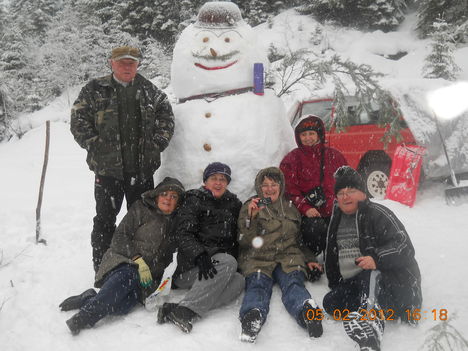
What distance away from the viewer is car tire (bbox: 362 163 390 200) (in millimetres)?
5516

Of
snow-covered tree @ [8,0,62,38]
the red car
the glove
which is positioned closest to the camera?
the glove

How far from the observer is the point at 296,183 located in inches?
131

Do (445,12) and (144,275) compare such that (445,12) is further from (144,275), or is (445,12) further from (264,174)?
(144,275)

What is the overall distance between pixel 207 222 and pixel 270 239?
1.69 feet

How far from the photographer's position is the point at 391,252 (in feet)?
7.72

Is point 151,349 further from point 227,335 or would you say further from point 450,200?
point 450,200

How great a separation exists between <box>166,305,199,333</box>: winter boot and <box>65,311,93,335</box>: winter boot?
0.52 m

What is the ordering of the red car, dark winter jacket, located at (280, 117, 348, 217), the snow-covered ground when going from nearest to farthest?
the snow-covered ground
dark winter jacket, located at (280, 117, 348, 217)
the red car

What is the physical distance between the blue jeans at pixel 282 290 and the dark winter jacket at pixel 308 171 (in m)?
0.71

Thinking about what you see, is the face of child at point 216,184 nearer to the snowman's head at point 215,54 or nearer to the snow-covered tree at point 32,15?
the snowman's head at point 215,54

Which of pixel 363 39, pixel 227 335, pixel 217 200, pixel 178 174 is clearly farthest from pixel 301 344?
pixel 363 39

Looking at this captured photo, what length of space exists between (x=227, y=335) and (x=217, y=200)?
1073 mm

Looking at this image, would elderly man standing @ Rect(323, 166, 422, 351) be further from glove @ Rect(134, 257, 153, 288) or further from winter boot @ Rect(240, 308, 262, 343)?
glove @ Rect(134, 257, 153, 288)

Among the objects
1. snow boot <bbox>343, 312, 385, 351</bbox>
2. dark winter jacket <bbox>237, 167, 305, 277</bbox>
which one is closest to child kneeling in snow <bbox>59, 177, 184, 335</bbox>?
dark winter jacket <bbox>237, 167, 305, 277</bbox>
